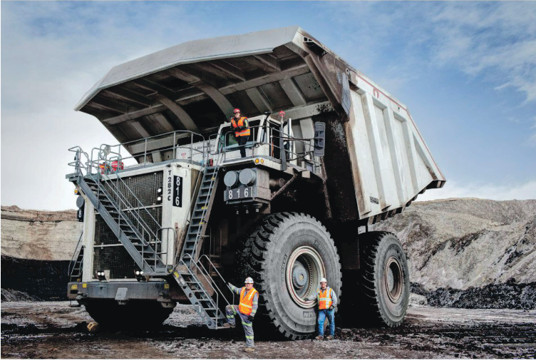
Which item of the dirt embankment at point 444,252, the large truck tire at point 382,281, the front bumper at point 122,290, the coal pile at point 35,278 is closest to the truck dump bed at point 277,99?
the large truck tire at point 382,281

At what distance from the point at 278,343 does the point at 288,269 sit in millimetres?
1064

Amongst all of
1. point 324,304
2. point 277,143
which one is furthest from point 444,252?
point 324,304

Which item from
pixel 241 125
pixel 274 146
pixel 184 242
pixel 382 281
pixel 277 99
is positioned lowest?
pixel 382 281

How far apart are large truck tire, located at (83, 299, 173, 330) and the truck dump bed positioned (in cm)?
324

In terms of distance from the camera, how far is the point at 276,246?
799 cm

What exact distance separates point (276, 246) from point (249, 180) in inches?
40.2

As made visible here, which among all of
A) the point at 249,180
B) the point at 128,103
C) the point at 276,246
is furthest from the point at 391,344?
the point at 128,103

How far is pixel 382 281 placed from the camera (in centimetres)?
1084

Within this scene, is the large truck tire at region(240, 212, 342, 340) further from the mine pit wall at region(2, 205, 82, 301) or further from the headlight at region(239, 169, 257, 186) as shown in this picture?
the mine pit wall at region(2, 205, 82, 301)

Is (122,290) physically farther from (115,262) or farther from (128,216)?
(128,216)

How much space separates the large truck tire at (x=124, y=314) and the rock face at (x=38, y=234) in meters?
14.1

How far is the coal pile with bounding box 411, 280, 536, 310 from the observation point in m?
16.4

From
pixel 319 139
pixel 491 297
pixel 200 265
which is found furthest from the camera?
pixel 491 297

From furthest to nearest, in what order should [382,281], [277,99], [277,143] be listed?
1. [382,281]
2. [277,99]
3. [277,143]
